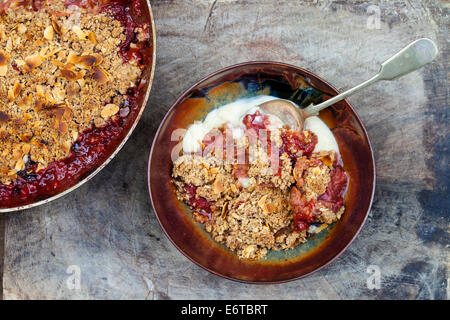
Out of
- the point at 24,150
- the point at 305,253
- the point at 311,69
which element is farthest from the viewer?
the point at 311,69

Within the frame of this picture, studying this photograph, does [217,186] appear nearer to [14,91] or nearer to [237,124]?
[237,124]

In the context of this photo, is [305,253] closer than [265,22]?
Yes

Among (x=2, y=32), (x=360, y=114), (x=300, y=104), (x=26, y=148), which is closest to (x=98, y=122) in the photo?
(x=26, y=148)

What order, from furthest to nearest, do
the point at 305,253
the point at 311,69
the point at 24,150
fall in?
the point at 311,69 → the point at 305,253 → the point at 24,150

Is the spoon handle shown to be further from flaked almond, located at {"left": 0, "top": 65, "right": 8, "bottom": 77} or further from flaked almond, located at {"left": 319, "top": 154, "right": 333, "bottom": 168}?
flaked almond, located at {"left": 0, "top": 65, "right": 8, "bottom": 77}

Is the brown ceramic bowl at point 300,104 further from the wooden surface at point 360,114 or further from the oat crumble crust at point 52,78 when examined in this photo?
the oat crumble crust at point 52,78

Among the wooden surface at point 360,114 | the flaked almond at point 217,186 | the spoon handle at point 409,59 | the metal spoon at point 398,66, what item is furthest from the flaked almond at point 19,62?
the spoon handle at point 409,59

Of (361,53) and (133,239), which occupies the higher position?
(361,53)
